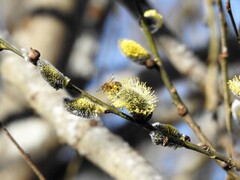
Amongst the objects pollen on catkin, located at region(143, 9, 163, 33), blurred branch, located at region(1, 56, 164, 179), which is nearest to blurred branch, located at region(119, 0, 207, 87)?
blurred branch, located at region(1, 56, 164, 179)

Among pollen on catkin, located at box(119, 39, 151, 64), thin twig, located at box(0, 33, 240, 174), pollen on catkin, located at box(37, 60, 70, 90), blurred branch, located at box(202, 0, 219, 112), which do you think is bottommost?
pollen on catkin, located at box(37, 60, 70, 90)

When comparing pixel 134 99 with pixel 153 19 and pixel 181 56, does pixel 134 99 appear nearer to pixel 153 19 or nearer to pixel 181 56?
pixel 153 19

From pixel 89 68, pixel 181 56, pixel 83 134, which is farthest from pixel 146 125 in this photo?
pixel 89 68

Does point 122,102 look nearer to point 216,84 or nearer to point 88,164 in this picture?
point 216,84

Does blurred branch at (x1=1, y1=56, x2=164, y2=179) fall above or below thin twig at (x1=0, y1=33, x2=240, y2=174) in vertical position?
above

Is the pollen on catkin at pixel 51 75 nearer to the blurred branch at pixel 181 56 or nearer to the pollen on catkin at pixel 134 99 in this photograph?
the pollen on catkin at pixel 134 99

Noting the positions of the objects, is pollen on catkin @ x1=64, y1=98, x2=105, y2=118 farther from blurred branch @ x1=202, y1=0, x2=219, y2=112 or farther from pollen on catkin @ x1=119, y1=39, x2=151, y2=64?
blurred branch @ x1=202, y1=0, x2=219, y2=112

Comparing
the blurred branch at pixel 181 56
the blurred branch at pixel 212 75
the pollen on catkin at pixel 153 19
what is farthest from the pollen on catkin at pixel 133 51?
the blurred branch at pixel 181 56
